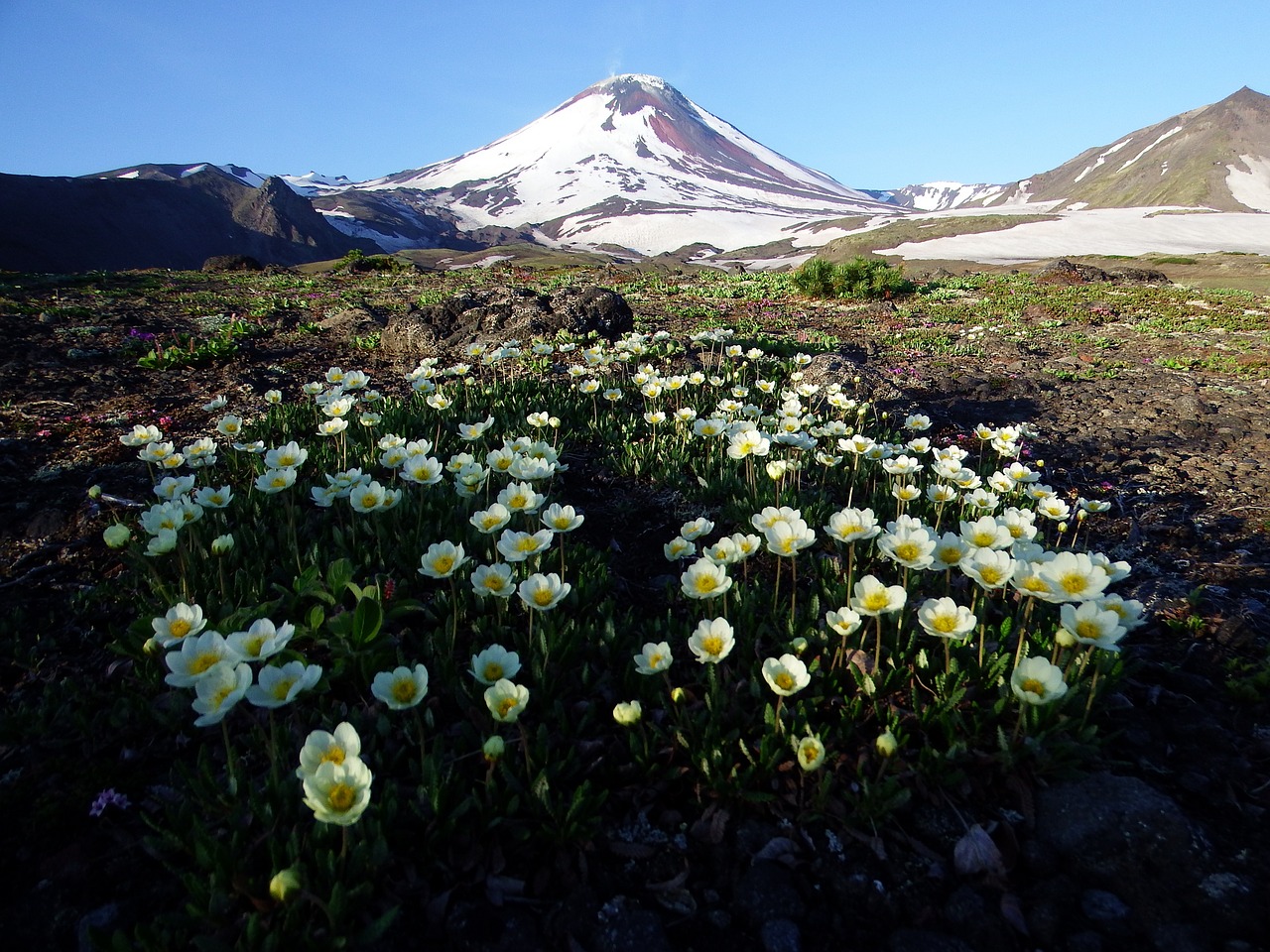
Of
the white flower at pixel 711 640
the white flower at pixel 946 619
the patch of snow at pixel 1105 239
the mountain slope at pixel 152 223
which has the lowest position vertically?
the white flower at pixel 711 640

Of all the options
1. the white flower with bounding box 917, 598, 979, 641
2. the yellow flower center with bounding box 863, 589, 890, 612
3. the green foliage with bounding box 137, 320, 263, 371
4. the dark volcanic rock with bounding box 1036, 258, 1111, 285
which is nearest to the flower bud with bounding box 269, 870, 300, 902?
the yellow flower center with bounding box 863, 589, 890, 612

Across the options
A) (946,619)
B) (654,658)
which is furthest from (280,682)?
(946,619)

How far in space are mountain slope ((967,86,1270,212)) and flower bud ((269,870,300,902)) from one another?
4106 inches

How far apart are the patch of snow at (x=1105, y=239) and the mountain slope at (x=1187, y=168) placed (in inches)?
2144

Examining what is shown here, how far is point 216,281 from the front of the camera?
15.9 meters

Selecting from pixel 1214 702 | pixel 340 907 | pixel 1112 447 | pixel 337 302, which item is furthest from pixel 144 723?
pixel 337 302

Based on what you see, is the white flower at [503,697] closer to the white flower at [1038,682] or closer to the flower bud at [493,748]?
the flower bud at [493,748]

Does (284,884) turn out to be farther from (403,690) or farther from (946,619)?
(946,619)

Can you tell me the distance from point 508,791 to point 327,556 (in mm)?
1656

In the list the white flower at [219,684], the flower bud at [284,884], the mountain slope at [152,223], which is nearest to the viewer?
the flower bud at [284,884]

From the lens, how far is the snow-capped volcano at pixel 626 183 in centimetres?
9631

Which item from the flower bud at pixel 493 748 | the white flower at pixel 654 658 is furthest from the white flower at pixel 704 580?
the flower bud at pixel 493 748

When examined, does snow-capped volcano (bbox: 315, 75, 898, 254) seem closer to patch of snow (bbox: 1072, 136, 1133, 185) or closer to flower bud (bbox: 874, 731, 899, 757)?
patch of snow (bbox: 1072, 136, 1133, 185)

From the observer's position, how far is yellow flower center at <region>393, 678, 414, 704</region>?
1933 millimetres
